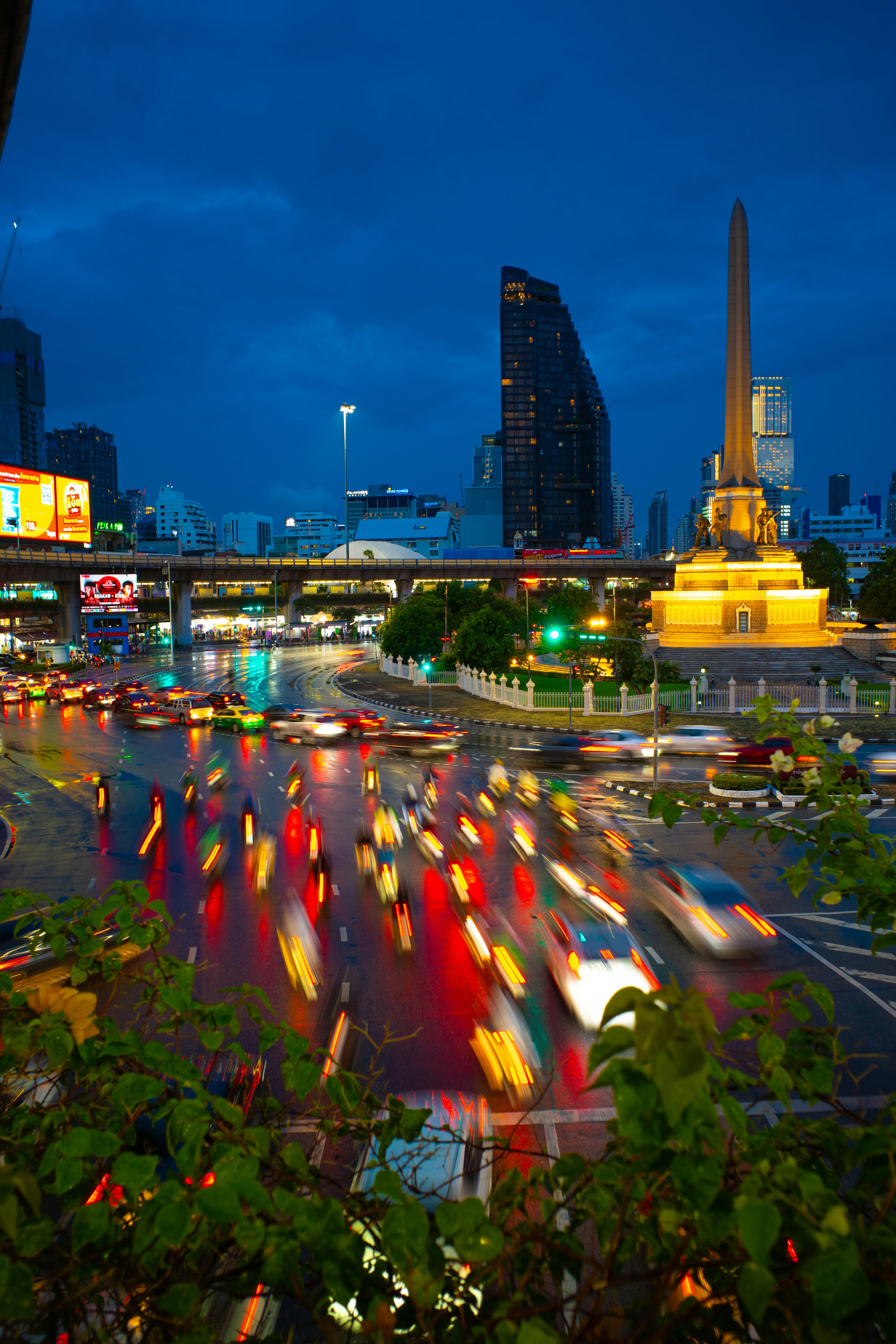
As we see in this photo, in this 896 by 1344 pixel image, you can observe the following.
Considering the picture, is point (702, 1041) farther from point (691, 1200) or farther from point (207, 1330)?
point (207, 1330)

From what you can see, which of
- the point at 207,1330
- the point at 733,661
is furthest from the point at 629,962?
the point at 733,661

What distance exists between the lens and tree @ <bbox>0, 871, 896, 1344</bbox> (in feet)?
7.40

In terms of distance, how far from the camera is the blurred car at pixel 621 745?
34406 millimetres

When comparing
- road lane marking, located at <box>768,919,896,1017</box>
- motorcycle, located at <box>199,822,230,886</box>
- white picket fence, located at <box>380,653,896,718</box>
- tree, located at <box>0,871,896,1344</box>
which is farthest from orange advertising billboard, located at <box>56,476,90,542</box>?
tree, located at <box>0,871,896,1344</box>

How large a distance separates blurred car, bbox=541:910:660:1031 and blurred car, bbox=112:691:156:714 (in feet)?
137

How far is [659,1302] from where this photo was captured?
2.43 meters

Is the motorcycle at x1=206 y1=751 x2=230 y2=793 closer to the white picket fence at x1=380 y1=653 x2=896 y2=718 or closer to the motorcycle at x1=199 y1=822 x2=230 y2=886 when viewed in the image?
the motorcycle at x1=199 y1=822 x2=230 y2=886

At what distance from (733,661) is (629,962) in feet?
154

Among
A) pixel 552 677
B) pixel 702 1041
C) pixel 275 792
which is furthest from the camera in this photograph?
pixel 552 677

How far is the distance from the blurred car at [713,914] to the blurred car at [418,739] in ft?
64.0

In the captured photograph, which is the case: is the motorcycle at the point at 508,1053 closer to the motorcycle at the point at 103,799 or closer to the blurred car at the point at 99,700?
the motorcycle at the point at 103,799

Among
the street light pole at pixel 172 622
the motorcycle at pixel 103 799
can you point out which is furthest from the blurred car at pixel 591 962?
the street light pole at pixel 172 622

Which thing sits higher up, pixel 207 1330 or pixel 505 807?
pixel 207 1330

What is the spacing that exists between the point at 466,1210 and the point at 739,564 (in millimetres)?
63748
